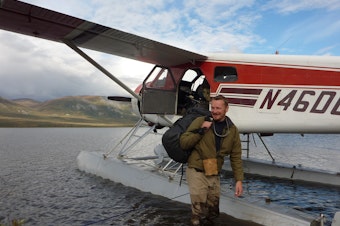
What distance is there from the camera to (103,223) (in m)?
5.54

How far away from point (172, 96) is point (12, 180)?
620 centimetres

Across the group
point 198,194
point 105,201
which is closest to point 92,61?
point 105,201

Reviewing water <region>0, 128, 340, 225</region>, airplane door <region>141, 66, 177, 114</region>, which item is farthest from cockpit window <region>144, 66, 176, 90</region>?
water <region>0, 128, 340, 225</region>

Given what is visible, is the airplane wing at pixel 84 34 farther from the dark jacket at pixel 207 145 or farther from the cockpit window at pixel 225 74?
the dark jacket at pixel 207 145

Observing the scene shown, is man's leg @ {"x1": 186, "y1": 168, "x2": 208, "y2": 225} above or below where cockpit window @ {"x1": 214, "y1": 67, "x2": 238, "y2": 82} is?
below

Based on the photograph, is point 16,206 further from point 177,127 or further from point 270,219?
point 270,219

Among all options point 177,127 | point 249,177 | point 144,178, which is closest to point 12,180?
point 144,178

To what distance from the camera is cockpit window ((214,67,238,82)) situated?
6.71 meters

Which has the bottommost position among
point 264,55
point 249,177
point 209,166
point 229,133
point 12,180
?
point 12,180

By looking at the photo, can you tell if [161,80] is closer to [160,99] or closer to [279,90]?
[160,99]

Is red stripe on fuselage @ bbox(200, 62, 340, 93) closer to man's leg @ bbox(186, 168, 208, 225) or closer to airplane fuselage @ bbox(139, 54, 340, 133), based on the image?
airplane fuselage @ bbox(139, 54, 340, 133)

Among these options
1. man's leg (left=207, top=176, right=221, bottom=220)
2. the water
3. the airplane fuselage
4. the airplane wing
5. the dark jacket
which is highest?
the airplane wing

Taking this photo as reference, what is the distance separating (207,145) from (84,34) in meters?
4.17

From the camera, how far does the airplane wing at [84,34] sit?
552 centimetres
